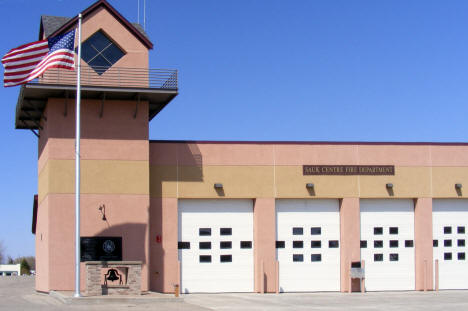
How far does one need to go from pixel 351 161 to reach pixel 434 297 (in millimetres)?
6909

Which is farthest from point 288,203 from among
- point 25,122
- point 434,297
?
point 25,122

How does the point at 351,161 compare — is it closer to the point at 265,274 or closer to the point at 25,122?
the point at 265,274

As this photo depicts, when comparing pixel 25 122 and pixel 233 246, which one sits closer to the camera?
pixel 233 246

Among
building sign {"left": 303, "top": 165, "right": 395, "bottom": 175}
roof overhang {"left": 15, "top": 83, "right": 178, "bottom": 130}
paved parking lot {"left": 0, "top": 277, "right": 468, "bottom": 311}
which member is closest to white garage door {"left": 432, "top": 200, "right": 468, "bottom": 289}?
paved parking lot {"left": 0, "top": 277, "right": 468, "bottom": 311}

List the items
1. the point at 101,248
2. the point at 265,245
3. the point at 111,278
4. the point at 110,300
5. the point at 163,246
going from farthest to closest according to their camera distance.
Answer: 1. the point at 265,245
2. the point at 163,246
3. the point at 101,248
4. the point at 111,278
5. the point at 110,300

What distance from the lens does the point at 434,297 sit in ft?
92.1

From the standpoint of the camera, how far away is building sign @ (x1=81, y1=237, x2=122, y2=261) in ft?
91.2

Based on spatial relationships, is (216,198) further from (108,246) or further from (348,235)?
(348,235)

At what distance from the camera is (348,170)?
103 feet

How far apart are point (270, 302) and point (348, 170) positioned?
8513 mm

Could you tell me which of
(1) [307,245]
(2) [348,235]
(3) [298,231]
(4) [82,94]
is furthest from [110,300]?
(2) [348,235]

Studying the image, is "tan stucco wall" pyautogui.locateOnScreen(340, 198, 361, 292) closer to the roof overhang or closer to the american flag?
the roof overhang

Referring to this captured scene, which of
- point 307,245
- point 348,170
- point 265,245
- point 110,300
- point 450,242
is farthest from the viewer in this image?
point 450,242

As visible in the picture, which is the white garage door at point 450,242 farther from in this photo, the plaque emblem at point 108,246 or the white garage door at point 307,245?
the plaque emblem at point 108,246
